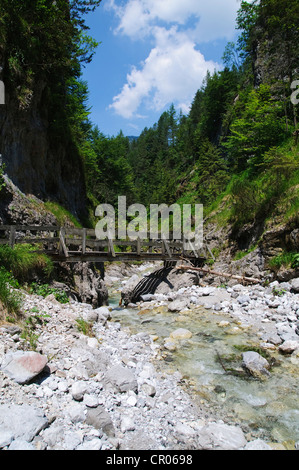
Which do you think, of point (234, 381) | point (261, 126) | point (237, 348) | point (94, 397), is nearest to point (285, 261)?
point (237, 348)

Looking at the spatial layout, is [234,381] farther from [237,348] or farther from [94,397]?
[94,397]

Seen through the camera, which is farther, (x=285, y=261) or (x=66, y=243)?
(x=285, y=261)

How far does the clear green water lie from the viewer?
13.0 ft

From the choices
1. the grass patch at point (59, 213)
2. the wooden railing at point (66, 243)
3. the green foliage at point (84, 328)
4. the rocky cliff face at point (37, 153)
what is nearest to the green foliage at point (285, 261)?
the wooden railing at point (66, 243)

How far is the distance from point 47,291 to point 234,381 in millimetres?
6621

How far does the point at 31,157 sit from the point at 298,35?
2025cm

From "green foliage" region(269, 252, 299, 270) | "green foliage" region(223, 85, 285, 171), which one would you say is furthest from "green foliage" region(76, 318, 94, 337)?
"green foliage" region(223, 85, 285, 171)

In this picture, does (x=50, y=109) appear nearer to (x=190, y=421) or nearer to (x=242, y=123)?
(x=242, y=123)

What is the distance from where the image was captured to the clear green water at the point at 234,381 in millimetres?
3965

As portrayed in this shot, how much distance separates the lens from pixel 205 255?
1794 cm

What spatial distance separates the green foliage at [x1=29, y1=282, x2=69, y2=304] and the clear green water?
269cm

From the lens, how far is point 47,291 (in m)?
8.88

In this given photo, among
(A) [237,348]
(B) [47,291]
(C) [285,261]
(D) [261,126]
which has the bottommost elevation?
(A) [237,348]

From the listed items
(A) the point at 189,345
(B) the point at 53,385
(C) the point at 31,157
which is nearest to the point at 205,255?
(A) the point at 189,345
